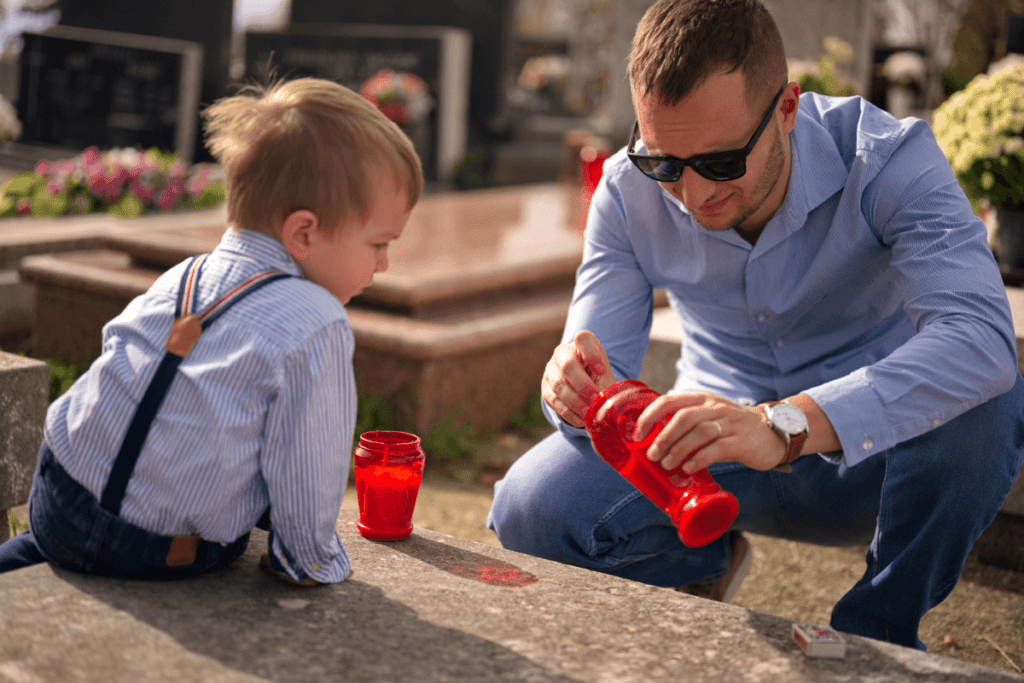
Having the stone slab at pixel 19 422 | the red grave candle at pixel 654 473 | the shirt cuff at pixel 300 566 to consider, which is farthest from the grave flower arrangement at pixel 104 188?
the red grave candle at pixel 654 473

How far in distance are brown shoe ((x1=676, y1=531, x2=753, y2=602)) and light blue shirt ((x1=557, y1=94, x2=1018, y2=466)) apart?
0.36m

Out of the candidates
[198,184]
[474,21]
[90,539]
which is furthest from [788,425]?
[474,21]

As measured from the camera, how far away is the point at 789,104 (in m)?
2.03

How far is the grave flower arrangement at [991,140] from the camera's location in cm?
328

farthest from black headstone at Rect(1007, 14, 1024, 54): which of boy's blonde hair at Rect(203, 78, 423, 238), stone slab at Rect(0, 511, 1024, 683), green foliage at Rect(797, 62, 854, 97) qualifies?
boy's blonde hair at Rect(203, 78, 423, 238)

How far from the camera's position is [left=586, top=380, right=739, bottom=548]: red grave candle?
5.03 ft

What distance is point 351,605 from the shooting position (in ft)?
5.10

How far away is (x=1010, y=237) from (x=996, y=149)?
1.05 ft

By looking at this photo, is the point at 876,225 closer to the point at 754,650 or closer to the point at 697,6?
the point at 697,6

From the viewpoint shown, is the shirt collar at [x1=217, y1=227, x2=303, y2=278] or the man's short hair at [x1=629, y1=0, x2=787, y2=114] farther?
the man's short hair at [x1=629, y1=0, x2=787, y2=114]

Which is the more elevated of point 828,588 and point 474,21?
point 474,21

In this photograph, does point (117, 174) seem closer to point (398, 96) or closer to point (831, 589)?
point (398, 96)

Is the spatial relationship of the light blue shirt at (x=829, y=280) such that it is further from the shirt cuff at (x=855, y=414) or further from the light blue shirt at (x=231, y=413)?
the light blue shirt at (x=231, y=413)

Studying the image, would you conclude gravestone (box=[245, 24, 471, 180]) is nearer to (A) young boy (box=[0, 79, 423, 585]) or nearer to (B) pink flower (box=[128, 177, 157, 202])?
(B) pink flower (box=[128, 177, 157, 202])
